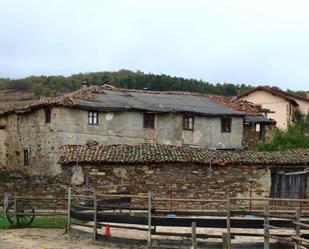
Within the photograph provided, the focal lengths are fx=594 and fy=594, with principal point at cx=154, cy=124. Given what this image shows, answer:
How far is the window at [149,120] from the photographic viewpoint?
3719cm

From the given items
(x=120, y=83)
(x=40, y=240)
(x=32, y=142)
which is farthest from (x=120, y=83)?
(x=40, y=240)

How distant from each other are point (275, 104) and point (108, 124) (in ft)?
82.2

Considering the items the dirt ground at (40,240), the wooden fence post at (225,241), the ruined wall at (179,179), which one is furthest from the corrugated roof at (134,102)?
the wooden fence post at (225,241)

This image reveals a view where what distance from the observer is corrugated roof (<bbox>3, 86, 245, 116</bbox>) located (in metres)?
35.3

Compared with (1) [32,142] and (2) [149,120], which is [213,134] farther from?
(1) [32,142]

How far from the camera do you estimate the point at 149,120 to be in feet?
122

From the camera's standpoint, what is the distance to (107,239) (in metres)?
19.0

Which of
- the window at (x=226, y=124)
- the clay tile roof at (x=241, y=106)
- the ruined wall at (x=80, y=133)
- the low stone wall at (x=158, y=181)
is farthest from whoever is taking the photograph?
the clay tile roof at (x=241, y=106)

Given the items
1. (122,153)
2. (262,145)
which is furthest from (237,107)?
(122,153)

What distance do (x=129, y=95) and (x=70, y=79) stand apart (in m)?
51.3

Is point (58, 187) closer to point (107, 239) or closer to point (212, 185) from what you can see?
point (212, 185)

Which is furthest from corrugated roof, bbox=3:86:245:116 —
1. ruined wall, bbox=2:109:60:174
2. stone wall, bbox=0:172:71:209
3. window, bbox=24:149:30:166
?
stone wall, bbox=0:172:71:209

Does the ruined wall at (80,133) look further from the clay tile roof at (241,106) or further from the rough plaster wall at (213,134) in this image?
the clay tile roof at (241,106)

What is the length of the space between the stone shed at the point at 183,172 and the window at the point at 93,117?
14.8 feet
